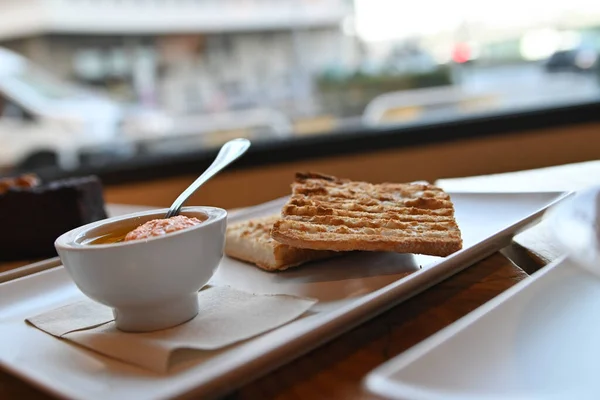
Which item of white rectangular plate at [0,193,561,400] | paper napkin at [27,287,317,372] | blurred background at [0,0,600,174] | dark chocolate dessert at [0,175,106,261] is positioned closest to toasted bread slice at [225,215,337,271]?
white rectangular plate at [0,193,561,400]

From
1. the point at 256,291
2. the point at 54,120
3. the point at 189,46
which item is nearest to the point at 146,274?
the point at 256,291

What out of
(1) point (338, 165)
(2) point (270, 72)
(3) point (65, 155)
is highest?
(2) point (270, 72)

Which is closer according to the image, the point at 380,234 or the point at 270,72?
the point at 380,234

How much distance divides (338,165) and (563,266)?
7.34 ft

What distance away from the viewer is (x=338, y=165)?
9.83 ft

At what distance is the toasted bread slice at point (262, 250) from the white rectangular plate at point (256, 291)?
14 millimetres

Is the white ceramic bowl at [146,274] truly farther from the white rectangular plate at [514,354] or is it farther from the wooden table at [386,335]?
the white rectangular plate at [514,354]

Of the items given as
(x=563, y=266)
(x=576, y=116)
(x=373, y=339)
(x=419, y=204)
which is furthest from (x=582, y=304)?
(x=576, y=116)

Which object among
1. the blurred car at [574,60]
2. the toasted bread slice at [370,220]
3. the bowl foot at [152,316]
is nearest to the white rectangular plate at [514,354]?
the toasted bread slice at [370,220]

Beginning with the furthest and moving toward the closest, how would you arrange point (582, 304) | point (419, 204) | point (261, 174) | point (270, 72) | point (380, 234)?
point (270, 72) → point (261, 174) → point (419, 204) → point (380, 234) → point (582, 304)

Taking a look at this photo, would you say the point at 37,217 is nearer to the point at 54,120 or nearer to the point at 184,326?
the point at 184,326

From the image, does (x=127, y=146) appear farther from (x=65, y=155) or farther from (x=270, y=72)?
(x=270, y=72)

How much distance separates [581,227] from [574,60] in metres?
3.48

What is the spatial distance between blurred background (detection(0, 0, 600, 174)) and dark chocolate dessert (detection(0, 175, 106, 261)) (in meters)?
1.71
